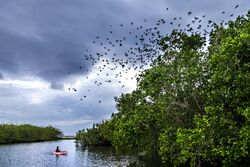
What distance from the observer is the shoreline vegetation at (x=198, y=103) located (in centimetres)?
3066

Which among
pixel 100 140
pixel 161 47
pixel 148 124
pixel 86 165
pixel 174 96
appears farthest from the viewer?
pixel 100 140

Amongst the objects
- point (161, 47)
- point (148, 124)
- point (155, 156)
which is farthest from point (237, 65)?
point (155, 156)

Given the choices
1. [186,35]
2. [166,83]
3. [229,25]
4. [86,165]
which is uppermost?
[186,35]

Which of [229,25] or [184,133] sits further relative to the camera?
[229,25]

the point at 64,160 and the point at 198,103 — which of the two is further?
the point at 64,160

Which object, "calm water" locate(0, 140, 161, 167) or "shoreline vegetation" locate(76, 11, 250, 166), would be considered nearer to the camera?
"shoreline vegetation" locate(76, 11, 250, 166)

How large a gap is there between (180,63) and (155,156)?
36.7 m

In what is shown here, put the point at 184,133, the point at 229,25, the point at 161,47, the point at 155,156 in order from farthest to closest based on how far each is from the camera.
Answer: the point at 155,156 < the point at 161,47 < the point at 229,25 < the point at 184,133

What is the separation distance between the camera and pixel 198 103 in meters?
39.4

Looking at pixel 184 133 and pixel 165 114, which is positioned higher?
pixel 165 114

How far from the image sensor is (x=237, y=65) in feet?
105

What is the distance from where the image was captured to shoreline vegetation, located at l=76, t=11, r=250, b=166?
101ft

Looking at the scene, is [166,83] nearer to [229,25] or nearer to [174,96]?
[174,96]

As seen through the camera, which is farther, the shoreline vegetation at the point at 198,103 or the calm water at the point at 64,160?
the calm water at the point at 64,160
